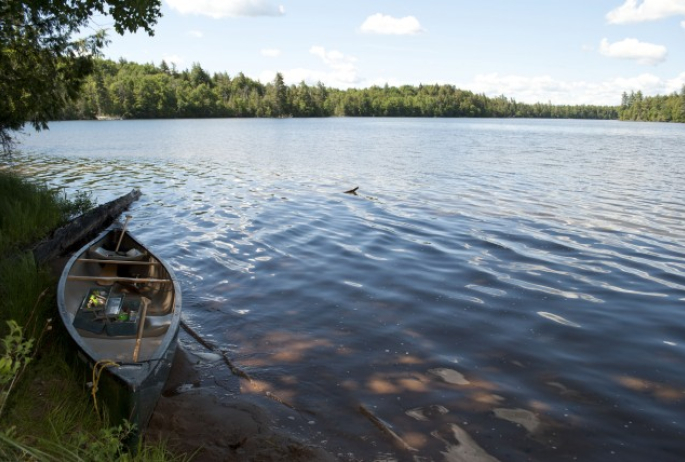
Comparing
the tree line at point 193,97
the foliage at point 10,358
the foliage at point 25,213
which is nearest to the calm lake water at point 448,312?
the foliage at point 25,213

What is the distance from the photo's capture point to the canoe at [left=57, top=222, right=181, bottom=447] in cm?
507

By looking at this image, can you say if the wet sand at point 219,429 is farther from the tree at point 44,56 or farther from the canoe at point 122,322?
the tree at point 44,56

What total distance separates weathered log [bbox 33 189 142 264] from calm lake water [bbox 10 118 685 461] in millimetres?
973

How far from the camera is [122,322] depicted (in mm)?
7039

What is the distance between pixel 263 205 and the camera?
67.7 ft

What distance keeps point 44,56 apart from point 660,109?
656ft

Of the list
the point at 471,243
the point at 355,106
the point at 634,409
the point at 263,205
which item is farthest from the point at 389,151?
the point at 355,106

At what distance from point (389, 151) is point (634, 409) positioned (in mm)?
40379

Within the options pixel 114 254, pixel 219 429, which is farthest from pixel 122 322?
pixel 114 254

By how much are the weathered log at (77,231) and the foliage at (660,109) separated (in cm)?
18654

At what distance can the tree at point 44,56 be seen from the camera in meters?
10.6

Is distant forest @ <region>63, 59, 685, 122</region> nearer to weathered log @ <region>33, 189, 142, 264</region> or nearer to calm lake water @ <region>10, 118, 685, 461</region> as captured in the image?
weathered log @ <region>33, 189, 142, 264</region>

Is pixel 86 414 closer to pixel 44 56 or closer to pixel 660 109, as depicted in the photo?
pixel 44 56

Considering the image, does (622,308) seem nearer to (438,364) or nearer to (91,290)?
(438,364)
